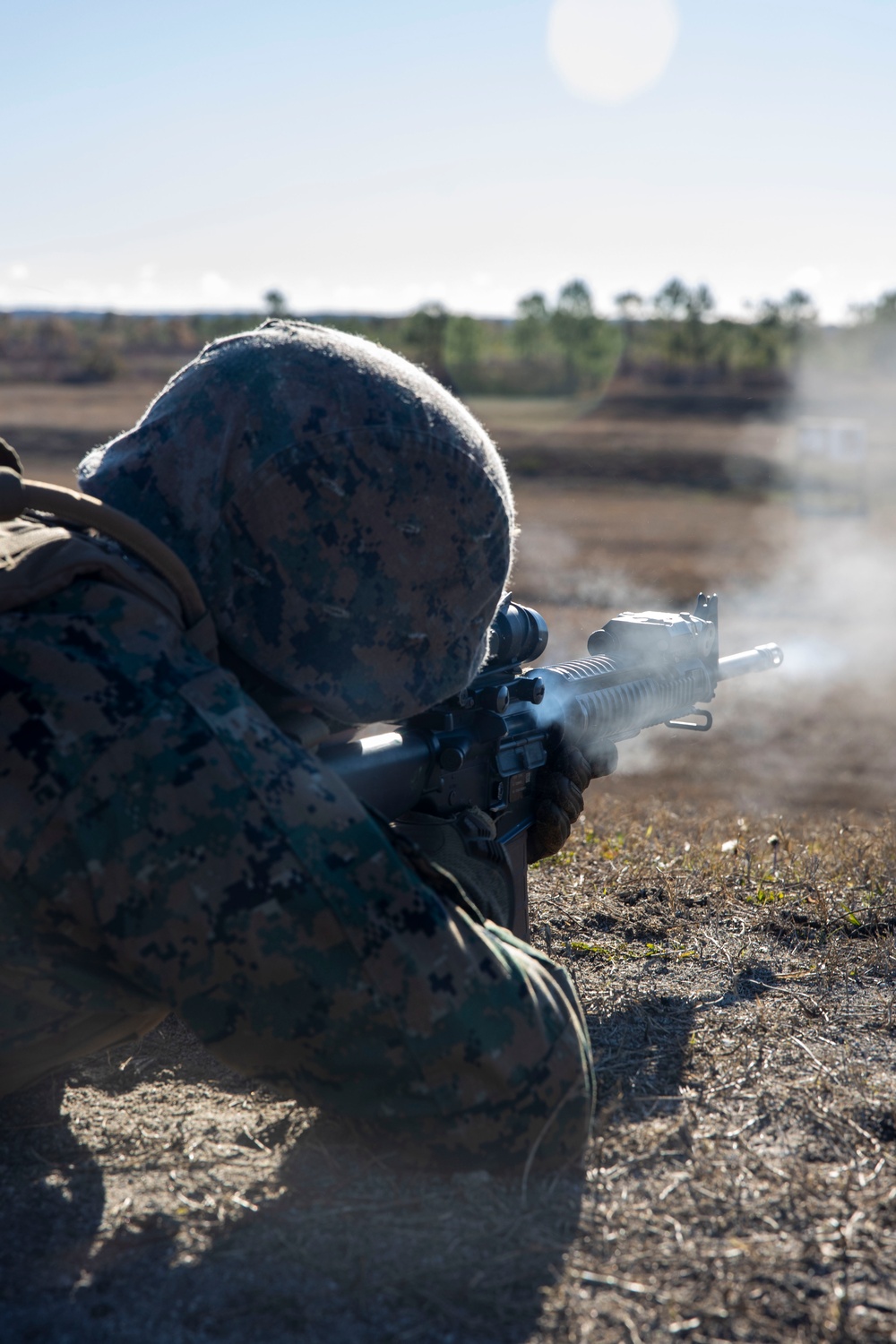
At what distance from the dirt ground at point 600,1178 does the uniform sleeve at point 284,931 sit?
0.25 metres

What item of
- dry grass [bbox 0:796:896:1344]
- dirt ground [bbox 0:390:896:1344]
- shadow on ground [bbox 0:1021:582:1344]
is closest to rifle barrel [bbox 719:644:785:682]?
dirt ground [bbox 0:390:896:1344]

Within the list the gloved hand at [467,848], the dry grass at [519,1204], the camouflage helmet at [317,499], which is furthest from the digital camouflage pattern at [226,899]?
the gloved hand at [467,848]

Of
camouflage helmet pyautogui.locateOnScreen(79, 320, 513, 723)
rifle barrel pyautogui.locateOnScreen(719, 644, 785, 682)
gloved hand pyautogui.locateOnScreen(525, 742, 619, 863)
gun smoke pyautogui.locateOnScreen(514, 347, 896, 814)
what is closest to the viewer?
camouflage helmet pyautogui.locateOnScreen(79, 320, 513, 723)

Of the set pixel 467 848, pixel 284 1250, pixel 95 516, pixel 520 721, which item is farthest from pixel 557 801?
pixel 95 516

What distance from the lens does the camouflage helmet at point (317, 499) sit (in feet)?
8.09

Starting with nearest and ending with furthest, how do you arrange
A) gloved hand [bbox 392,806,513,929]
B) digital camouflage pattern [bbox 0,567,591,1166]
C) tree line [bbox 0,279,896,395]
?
digital camouflage pattern [bbox 0,567,591,1166]
gloved hand [bbox 392,806,513,929]
tree line [bbox 0,279,896,395]

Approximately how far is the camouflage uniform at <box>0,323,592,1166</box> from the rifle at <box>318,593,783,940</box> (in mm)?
658

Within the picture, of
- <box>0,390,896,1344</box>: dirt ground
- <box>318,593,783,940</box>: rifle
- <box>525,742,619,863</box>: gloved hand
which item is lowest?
<box>0,390,896,1344</box>: dirt ground

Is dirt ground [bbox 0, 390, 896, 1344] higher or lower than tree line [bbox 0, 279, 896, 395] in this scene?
lower

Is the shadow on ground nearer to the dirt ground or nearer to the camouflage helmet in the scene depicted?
the dirt ground

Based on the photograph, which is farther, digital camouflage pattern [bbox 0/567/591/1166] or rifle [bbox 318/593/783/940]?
rifle [bbox 318/593/783/940]

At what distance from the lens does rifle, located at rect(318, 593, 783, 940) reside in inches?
130

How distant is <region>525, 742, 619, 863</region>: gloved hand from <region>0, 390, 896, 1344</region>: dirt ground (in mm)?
261

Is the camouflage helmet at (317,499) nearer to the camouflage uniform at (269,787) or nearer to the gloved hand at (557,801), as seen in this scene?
the camouflage uniform at (269,787)
